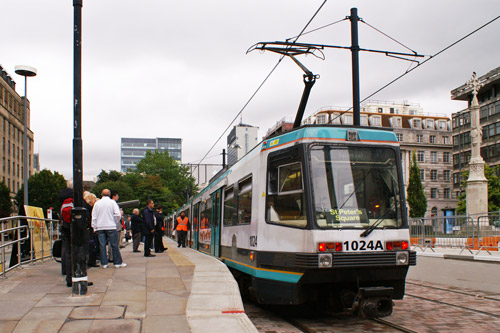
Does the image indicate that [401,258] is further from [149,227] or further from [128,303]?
[149,227]

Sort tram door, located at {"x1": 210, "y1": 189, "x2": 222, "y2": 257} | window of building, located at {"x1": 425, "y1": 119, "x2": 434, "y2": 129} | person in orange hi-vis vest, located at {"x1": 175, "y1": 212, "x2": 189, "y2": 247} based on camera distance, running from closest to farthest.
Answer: tram door, located at {"x1": 210, "y1": 189, "x2": 222, "y2": 257} → person in orange hi-vis vest, located at {"x1": 175, "y1": 212, "x2": 189, "y2": 247} → window of building, located at {"x1": 425, "y1": 119, "x2": 434, "y2": 129}

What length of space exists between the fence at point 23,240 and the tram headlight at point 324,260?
5.75 metres

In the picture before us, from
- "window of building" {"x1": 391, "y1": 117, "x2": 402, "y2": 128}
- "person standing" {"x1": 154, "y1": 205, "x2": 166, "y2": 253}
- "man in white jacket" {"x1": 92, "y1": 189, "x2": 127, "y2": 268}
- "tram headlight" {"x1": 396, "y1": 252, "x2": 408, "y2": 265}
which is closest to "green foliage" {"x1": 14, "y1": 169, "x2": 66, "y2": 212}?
"window of building" {"x1": 391, "y1": 117, "x2": 402, "y2": 128}

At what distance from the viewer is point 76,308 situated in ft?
21.1

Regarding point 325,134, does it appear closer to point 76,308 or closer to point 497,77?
point 76,308

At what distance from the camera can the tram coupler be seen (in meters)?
6.70

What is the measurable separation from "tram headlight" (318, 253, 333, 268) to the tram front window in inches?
15.7

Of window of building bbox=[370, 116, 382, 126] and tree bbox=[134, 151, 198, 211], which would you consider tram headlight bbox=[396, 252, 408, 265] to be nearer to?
tree bbox=[134, 151, 198, 211]

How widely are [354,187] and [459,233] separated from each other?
580 inches

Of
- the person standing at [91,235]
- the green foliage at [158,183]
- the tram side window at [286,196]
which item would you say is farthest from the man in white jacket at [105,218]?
the green foliage at [158,183]

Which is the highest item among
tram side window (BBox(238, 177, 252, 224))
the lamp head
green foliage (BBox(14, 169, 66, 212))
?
the lamp head

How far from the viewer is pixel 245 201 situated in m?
9.20

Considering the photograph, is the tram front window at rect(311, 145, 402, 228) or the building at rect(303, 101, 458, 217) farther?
the building at rect(303, 101, 458, 217)

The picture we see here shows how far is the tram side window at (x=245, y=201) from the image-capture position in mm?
8789
